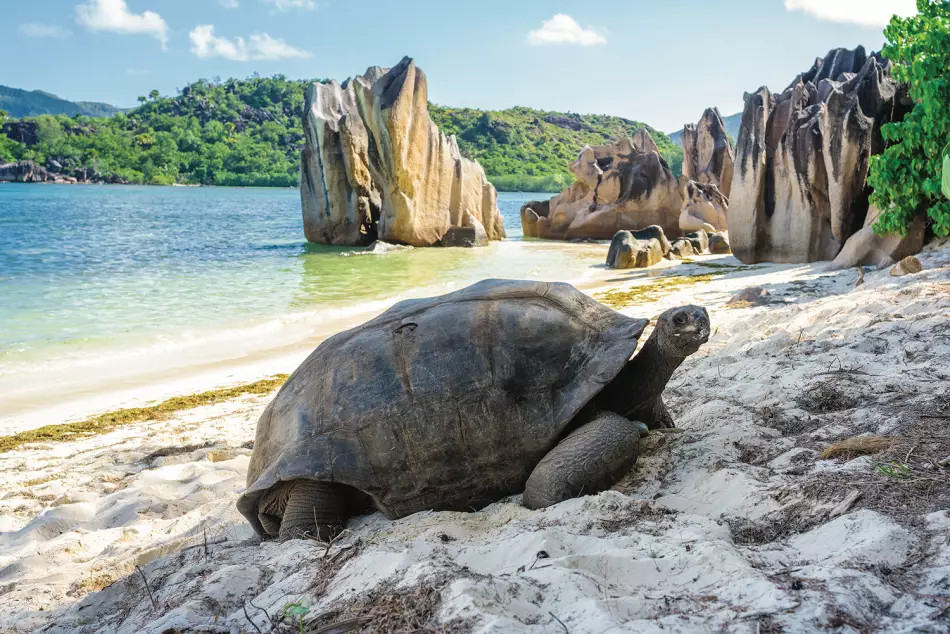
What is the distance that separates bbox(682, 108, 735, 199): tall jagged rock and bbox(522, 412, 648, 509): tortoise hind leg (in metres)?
30.0

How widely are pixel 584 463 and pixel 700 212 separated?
75.7 feet

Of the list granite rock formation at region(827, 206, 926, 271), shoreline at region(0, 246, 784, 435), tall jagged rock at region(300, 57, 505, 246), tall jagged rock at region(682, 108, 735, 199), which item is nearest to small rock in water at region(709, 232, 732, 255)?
granite rock formation at region(827, 206, 926, 271)

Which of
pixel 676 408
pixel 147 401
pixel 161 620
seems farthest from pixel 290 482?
pixel 147 401

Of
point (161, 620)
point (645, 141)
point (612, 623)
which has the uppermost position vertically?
point (645, 141)

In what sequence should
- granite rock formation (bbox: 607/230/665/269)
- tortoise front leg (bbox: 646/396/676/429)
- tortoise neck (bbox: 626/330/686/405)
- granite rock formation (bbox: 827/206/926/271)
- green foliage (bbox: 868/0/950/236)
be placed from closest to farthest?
tortoise neck (bbox: 626/330/686/405) < tortoise front leg (bbox: 646/396/676/429) < green foliage (bbox: 868/0/950/236) < granite rock formation (bbox: 827/206/926/271) < granite rock formation (bbox: 607/230/665/269)

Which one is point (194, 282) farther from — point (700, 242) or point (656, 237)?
point (700, 242)

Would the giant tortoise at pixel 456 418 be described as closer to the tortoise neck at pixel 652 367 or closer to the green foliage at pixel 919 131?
the tortoise neck at pixel 652 367

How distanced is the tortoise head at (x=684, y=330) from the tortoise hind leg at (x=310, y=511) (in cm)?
172

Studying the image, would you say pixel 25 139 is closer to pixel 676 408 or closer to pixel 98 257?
pixel 98 257

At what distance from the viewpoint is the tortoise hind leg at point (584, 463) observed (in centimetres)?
297

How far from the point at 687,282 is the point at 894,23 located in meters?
5.21

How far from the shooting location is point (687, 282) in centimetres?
1252

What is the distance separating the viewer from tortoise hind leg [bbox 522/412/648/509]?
2975 mm

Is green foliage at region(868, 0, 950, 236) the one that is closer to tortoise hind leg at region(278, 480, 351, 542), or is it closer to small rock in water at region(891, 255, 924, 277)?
small rock in water at region(891, 255, 924, 277)
